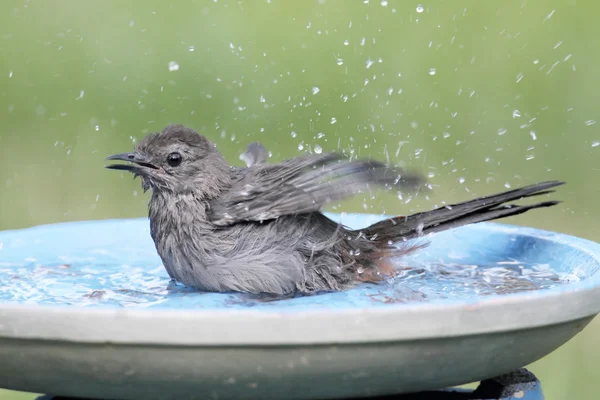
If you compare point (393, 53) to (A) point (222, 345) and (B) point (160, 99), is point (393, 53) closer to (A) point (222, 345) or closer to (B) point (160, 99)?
(B) point (160, 99)

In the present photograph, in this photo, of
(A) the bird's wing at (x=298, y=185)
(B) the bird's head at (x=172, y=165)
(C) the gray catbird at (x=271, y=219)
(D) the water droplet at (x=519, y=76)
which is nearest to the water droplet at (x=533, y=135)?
(D) the water droplet at (x=519, y=76)

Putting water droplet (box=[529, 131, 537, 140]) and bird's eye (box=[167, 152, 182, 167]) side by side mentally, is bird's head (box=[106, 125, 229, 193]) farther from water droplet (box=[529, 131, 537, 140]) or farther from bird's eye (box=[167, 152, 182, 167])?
water droplet (box=[529, 131, 537, 140])

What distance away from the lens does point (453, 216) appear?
3945 millimetres

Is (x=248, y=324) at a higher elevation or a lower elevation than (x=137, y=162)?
lower

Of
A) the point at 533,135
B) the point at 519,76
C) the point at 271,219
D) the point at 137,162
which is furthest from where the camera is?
the point at 519,76

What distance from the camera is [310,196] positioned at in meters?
3.69

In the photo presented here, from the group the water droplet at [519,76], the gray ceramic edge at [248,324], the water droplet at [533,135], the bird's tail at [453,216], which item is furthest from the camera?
the water droplet at [519,76]

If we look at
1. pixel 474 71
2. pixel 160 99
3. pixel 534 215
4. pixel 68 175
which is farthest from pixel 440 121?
pixel 68 175

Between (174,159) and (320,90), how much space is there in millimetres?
4782

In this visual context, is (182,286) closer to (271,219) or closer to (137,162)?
(271,219)

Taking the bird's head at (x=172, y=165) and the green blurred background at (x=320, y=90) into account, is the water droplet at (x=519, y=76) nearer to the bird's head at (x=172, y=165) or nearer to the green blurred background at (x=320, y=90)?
the green blurred background at (x=320, y=90)

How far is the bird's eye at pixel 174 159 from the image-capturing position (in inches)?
164

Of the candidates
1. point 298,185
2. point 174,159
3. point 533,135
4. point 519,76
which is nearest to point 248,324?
point 298,185

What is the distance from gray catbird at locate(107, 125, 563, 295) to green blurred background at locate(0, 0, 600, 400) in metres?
4.18
